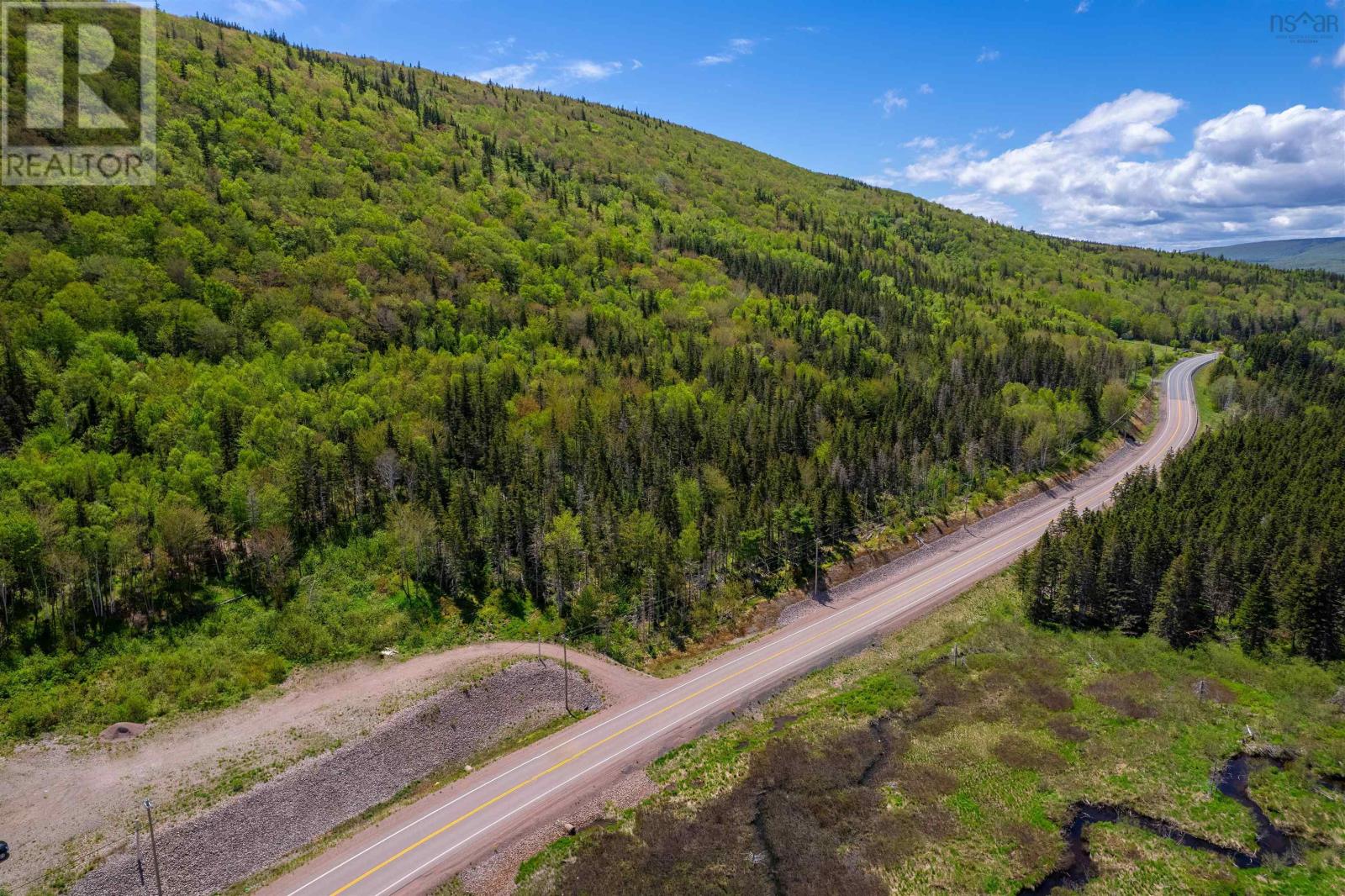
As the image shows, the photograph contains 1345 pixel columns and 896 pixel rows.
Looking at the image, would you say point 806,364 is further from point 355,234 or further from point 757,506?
point 355,234

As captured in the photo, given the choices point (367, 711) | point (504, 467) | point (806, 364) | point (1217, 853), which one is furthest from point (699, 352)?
point (1217, 853)

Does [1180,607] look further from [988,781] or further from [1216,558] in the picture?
[988,781]

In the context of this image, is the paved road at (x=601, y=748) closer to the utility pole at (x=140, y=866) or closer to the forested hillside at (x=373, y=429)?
the utility pole at (x=140, y=866)

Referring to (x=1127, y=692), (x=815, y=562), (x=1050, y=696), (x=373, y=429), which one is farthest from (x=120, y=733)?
(x=1127, y=692)

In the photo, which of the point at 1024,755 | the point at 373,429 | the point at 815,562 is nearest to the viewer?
the point at 1024,755

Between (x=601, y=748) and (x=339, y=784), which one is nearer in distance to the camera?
(x=339, y=784)

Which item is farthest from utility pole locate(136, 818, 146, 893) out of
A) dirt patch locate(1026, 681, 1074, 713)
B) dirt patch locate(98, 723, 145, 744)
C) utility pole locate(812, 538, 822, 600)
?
dirt patch locate(1026, 681, 1074, 713)
